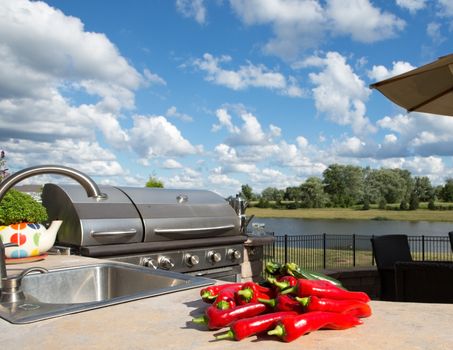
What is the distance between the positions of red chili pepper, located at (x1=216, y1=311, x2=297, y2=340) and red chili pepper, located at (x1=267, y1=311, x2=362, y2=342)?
0.04 metres

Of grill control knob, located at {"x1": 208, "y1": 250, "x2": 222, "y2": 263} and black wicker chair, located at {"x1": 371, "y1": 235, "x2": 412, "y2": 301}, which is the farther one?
black wicker chair, located at {"x1": 371, "y1": 235, "x2": 412, "y2": 301}

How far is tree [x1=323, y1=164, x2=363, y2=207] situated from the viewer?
42.8 metres

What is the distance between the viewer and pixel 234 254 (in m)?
5.29

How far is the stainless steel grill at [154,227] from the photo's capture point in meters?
4.12

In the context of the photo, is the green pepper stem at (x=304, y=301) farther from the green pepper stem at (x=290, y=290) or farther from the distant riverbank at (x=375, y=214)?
the distant riverbank at (x=375, y=214)

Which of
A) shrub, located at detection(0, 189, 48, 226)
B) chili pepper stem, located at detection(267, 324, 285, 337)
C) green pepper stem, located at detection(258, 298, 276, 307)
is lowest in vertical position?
chili pepper stem, located at detection(267, 324, 285, 337)

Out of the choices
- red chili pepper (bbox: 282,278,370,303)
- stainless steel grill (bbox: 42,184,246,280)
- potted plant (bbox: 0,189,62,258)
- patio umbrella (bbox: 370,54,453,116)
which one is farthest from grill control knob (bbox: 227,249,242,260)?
red chili pepper (bbox: 282,278,370,303)

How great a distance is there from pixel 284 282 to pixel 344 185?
157 feet

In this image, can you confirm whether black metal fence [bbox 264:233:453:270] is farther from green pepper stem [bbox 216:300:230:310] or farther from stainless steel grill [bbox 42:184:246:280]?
green pepper stem [bbox 216:300:230:310]

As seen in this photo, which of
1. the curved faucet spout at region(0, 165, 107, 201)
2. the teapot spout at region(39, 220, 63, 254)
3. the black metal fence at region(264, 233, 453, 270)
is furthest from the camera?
the black metal fence at region(264, 233, 453, 270)

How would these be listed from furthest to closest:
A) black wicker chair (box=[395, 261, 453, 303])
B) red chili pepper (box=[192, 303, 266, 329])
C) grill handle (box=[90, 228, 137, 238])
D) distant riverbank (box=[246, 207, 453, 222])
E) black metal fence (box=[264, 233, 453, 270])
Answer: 1. distant riverbank (box=[246, 207, 453, 222])
2. black metal fence (box=[264, 233, 453, 270])
3. black wicker chair (box=[395, 261, 453, 303])
4. grill handle (box=[90, 228, 137, 238])
5. red chili pepper (box=[192, 303, 266, 329])

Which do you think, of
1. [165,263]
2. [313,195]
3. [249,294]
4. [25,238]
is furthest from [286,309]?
[313,195]

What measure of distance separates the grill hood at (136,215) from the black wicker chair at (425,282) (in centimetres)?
197

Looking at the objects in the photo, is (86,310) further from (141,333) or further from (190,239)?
(190,239)
